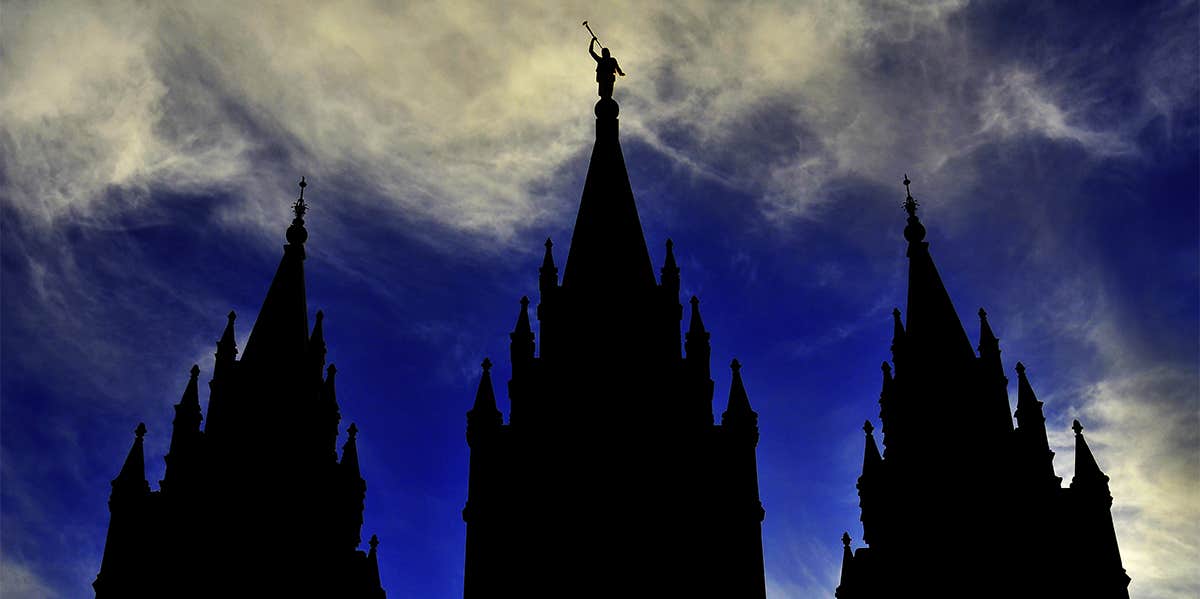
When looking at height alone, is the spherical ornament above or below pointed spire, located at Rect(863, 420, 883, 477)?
above

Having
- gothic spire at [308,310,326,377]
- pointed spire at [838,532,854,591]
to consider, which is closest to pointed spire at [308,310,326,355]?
gothic spire at [308,310,326,377]

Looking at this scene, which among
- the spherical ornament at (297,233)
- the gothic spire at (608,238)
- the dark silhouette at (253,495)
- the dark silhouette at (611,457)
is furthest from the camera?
the spherical ornament at (297,233)

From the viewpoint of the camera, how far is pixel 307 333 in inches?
1815

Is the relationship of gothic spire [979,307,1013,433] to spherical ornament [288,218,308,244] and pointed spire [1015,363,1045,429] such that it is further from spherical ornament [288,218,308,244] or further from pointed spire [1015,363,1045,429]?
spherical ornament [288,218,308,244]

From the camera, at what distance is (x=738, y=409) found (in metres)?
41.4

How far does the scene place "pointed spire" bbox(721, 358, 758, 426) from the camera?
41.1 metres

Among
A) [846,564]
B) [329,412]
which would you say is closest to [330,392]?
[329,412]

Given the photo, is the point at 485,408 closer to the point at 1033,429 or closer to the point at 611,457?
the point at 611,457

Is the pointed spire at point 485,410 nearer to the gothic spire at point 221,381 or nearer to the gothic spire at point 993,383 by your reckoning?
the gothic spire at point 221,381

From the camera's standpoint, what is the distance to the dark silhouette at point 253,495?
39.4 metres

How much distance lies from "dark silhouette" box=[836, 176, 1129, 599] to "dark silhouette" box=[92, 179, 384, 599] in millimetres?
16751

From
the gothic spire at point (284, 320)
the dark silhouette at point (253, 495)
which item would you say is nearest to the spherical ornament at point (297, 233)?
the gothic spire at point (284, 320)

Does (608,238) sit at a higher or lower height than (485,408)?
higher

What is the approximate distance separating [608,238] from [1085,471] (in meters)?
17.2
